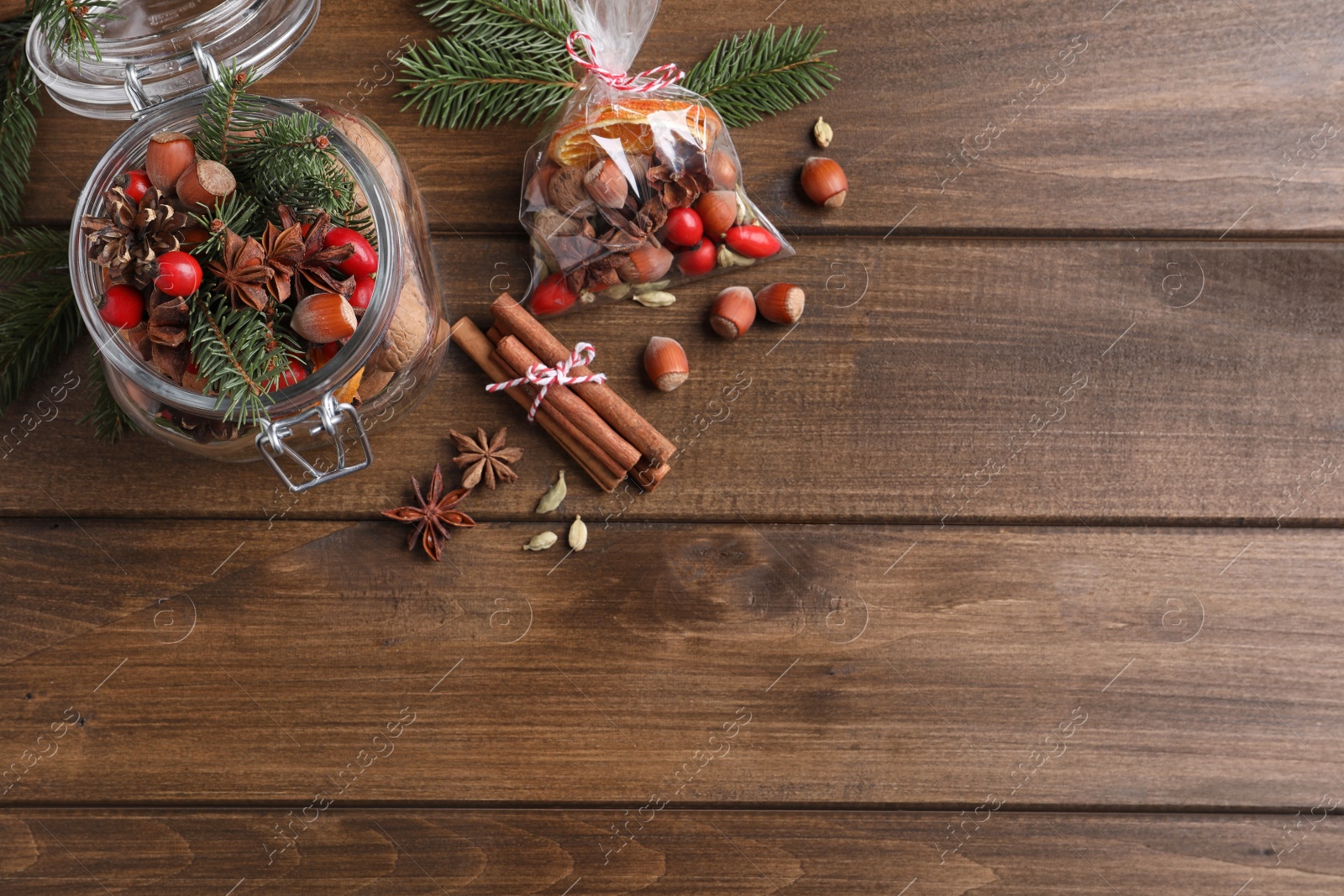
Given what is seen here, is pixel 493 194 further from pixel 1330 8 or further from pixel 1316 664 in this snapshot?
pixel 1316 664

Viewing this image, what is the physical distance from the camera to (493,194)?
47.7 inches

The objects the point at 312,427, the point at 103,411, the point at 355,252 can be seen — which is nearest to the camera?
the point at 355,252

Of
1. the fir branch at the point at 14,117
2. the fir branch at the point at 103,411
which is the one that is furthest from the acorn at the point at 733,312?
the fir branch at the point at 14,117

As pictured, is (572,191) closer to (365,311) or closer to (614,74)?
(614,74)

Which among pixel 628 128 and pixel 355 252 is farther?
pixel 628 128

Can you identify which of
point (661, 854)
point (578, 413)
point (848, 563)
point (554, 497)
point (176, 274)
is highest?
point (176, 274)

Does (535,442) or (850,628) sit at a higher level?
(535,442)

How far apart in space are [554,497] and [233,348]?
18.6 inches

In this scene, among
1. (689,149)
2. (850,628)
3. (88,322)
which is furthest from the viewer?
(850,628)

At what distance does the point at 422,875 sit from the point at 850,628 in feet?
2.23

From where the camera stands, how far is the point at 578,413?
3.85 feet

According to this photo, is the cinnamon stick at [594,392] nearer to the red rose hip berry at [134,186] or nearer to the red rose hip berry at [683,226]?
the red rose hip berry at [683,226]

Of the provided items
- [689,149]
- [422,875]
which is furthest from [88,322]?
[422,875]

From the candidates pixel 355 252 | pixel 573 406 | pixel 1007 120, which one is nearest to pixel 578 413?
pixel 573 406
